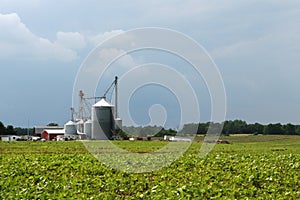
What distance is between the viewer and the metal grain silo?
244 ft

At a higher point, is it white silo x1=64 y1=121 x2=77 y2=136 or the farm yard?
white silo x1=64 y1=121 x2=77 y2=136

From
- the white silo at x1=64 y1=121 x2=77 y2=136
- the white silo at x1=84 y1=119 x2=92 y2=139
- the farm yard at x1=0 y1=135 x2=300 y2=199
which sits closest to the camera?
the farm yard at x1=0 y1=135 x2=300 y2=199

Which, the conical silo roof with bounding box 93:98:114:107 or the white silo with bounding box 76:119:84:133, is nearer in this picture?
the conical silo roof with bounding box 93:98:114:107

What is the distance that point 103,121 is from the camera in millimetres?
75312

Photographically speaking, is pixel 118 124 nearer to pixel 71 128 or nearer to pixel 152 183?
pixel 71 128

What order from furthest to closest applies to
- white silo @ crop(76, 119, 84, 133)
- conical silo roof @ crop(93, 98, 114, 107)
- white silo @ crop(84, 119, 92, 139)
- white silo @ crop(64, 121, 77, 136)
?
white silo @ crop(64, 121, 77, 136) < white silo @ crop(76, 119, 84, 133) < white silo @ crop(84, 119, 92, 139) < conical silo roof @ crop(93, 98, 114, 107)

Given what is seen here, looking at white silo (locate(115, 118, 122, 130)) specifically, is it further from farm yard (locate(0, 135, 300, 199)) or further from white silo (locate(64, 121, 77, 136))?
farm yard (locate(0, 135, 300, 199))

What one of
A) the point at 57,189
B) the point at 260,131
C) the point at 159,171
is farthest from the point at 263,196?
the point at 260,131

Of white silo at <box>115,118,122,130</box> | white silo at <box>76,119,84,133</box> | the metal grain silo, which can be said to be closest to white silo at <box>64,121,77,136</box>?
white silo at <box>76,119,84,133</box>

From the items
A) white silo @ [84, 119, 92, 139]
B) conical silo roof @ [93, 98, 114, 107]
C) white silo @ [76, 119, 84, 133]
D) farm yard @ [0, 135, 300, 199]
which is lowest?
farm yard @ [0, 135, 300, 199]

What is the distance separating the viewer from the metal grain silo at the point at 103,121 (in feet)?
244

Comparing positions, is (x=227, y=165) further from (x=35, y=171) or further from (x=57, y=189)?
(x=57, y=189)

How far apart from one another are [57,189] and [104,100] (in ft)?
211

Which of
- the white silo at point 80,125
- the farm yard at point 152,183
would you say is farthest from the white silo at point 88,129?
the farm yard at point 152,183
